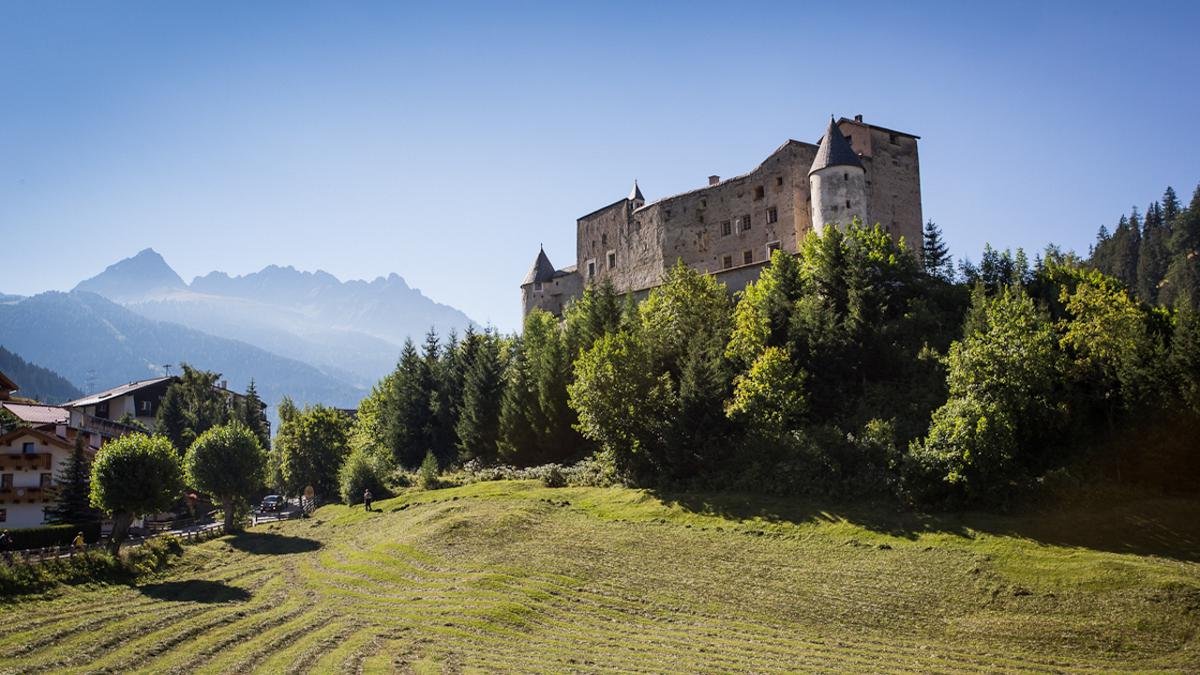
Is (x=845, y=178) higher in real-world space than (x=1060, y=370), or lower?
higher

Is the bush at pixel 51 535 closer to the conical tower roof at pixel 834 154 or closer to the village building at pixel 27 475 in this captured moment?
the village building at pixel 27 475

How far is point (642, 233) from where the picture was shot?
9356cm

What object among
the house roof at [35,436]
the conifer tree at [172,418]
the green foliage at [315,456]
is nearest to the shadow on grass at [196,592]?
the house roof at [35,436]

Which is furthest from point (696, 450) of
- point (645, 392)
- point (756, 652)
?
point (756, 652)

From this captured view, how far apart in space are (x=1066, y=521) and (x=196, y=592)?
40972mm

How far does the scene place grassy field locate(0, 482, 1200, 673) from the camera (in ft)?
96.7

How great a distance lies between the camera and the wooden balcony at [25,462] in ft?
218

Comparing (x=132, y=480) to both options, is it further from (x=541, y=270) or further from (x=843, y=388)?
(x=541, y=270)

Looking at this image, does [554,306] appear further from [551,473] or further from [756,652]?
[756,652]

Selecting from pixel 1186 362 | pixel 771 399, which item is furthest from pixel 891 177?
pixel 1186 362

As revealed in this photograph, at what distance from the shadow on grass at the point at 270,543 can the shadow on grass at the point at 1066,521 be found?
86.2 ft

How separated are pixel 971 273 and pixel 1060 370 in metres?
21.8

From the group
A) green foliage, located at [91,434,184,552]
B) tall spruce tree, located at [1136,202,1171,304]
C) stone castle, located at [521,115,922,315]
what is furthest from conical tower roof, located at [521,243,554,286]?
tall spruce tree, located at [1136,202,1171,304]

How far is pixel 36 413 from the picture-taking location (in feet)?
263
